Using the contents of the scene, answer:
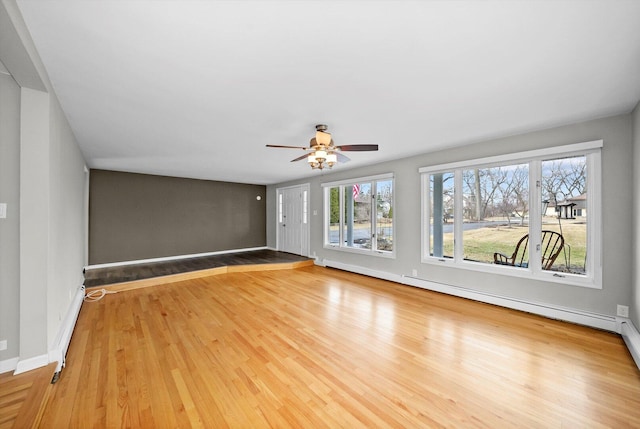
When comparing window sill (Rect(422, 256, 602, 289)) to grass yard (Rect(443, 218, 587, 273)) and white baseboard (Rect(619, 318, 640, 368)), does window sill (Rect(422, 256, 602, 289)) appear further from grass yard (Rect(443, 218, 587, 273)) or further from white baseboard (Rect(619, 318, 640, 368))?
white baseboard (Rect(619, 318, 640, 368))

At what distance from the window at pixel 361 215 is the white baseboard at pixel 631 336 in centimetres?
296

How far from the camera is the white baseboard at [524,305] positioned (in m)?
2.83

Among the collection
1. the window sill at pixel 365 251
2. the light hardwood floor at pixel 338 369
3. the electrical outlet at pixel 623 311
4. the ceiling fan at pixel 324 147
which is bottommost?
the light hardwood floor at pixel 338 369

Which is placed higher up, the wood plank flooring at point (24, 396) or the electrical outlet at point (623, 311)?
the electrical outlet at point (623, 311)

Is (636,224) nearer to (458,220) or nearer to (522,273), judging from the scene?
(522,273)

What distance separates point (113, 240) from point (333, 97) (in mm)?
6299

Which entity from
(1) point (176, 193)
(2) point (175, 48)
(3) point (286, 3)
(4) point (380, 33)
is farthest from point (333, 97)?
(1) point (176, 193)

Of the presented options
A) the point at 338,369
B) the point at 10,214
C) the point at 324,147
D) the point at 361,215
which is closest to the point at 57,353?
the point at 10,214

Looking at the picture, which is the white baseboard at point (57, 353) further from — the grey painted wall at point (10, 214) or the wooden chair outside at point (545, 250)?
the wooden chair outside at point (545, 250)

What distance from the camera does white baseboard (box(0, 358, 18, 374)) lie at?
1.89m

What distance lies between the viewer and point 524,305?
3.34 meters

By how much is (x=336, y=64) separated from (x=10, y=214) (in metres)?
2.72

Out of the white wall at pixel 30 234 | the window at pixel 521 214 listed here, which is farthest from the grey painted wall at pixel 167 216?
the window at pixel 521 214

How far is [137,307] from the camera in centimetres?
358
